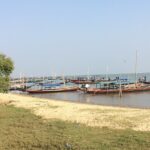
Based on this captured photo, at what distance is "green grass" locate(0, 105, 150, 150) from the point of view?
41.4ft

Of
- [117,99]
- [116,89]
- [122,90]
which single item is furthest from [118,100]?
[116,89]

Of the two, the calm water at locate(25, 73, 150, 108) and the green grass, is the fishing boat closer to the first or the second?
the calm water at locate(25, 73, 150, 108)

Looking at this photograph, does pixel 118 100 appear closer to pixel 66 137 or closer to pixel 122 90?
pixel 122 90

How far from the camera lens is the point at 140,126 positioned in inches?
639

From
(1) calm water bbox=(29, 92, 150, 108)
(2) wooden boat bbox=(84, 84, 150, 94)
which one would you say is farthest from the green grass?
(2) wooden boat bbox=(84, 84, 150, 94)

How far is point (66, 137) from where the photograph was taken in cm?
1384

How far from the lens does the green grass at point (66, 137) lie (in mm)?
12625

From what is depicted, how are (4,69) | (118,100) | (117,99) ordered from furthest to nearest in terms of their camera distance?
(117,99) → (118,100) → (4,69)

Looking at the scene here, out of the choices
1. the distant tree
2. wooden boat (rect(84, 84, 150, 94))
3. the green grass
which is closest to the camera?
the green grass

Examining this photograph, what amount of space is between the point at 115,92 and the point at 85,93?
4.99 metres

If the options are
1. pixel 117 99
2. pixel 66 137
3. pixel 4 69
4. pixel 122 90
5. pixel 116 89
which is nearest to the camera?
pixel 66 137

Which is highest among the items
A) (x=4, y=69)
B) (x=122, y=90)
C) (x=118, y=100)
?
(x=4, y=69)

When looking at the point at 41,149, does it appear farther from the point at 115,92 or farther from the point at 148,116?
the point at 115,92

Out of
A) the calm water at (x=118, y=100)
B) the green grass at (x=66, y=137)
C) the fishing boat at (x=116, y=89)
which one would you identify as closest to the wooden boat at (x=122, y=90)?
the fishing boat at (x=116, y=89)
